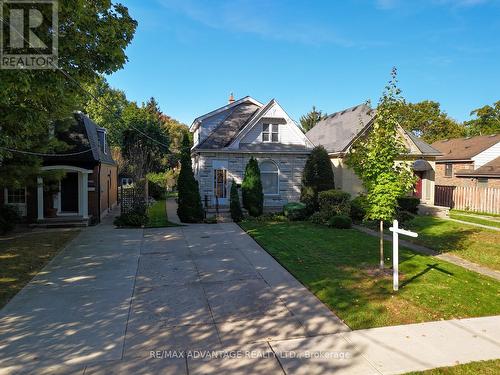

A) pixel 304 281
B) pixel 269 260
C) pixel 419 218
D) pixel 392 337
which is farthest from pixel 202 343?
pixel 419 218

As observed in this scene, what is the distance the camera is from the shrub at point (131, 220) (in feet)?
55.6

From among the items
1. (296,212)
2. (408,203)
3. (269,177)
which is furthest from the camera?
(269,177)

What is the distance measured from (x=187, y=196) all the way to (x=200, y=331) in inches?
508

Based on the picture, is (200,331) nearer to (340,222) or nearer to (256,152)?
(340,222)

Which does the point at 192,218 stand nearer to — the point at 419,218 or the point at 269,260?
the point at 269,260

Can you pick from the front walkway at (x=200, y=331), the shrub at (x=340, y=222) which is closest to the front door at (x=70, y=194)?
the front walkway at (x=200, y=331)

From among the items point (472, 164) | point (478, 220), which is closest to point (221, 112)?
point (478, 220)

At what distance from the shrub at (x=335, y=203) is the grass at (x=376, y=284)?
184 inches

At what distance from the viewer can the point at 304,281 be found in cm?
847

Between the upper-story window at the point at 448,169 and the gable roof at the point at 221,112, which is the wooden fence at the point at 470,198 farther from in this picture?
the gable roof at the point at 221,112

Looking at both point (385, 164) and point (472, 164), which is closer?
point (385, 164)

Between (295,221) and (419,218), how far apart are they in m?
6.83

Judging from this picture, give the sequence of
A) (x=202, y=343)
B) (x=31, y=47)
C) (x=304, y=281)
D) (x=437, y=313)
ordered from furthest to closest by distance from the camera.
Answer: (x=304, y=281)
(x=31, y=47)
(x=437, y=313)
(x=202, y=343)

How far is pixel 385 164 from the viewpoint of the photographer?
8789 mm
